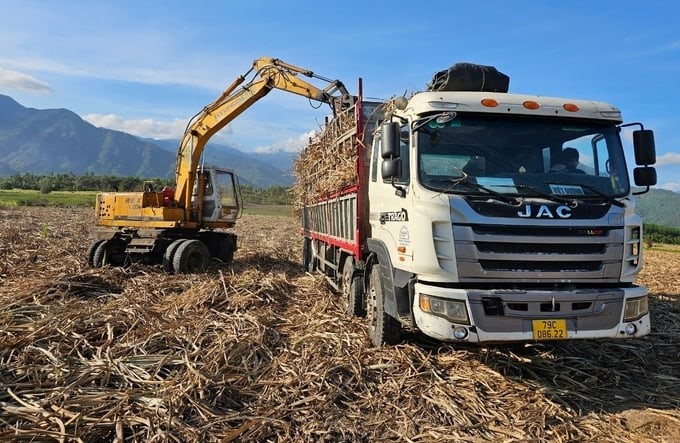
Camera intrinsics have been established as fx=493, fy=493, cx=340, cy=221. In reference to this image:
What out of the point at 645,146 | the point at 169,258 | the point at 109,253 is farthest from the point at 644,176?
the point at 109,253

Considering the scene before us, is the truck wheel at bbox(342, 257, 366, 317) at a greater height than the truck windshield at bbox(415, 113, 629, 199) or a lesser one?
lesser

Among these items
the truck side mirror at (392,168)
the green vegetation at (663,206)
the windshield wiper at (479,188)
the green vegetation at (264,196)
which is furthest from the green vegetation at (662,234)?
the green vegetation at (663,206)

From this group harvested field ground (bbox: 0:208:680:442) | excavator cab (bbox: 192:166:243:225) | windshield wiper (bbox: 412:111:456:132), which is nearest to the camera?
harvested field ground (bbox: 0:208:680:442)

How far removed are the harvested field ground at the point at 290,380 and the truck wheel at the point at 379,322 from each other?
0.15m

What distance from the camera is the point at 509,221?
4641 millimetres

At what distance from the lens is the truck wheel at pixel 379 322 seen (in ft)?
19.1

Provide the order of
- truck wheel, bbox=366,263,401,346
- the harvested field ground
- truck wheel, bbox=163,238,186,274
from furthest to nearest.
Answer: truck wheel, bbox=163,238,186,274, truck wheel, bbox=366,263,401,346, the harvested field ground

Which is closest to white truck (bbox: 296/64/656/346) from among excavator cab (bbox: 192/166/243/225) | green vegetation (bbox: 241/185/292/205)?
excavator cab (bbox: 192/166/243/225)

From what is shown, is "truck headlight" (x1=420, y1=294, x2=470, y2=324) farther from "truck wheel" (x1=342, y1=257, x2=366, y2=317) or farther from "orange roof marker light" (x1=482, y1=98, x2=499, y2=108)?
"truck wheel" (x1=342, y1=257, x2=366, y2=317)

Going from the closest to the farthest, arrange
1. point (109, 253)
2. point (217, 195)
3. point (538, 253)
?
point (538, 253), point (109, 253), point (217, 195)

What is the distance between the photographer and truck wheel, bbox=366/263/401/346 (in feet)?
19.1

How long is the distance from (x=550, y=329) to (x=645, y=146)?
2.53m

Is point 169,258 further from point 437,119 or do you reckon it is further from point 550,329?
point 550,329

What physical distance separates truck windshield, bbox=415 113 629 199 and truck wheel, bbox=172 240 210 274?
761 cm
